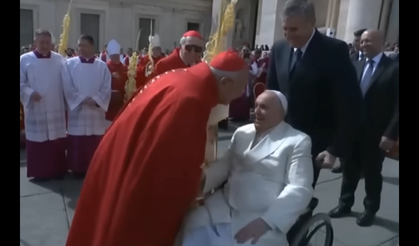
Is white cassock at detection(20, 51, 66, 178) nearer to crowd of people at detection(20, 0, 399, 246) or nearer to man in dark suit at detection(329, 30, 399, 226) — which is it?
crowd of people at detection(20, 0, 399, 246)

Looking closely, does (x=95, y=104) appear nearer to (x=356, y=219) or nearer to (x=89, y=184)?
(x=89, y=184)

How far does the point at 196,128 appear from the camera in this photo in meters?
1.82

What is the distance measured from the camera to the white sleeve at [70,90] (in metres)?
4.57

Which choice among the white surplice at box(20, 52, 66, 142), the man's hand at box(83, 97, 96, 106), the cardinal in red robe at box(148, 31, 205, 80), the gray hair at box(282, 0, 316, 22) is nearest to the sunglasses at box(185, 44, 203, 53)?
the cardinal in red robe at box(148, 31, 205, 80)

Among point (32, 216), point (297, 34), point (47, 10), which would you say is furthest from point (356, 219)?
point (47, 10)

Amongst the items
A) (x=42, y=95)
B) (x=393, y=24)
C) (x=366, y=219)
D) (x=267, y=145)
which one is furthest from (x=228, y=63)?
(x=393, y=24)

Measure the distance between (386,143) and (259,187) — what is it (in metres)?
1.78

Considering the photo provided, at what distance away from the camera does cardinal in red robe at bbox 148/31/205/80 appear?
407cm

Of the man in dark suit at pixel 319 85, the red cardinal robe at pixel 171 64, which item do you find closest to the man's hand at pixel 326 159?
the man in dark suit at pixel 319 85

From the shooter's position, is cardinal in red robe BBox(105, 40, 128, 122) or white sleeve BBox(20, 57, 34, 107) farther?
cardinal in red robe BBox(105, 40, 128, 122)

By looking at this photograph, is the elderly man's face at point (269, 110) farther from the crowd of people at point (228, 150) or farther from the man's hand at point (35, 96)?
the man's hand at point (35, 96)

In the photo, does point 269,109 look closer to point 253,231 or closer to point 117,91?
point 253,231

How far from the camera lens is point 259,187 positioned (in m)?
2.12

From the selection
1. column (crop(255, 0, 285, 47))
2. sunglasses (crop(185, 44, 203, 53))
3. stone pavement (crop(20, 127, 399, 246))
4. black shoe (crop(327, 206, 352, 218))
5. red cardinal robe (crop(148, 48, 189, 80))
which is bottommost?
stone pavement (crop(20, 127, 399, 246))
